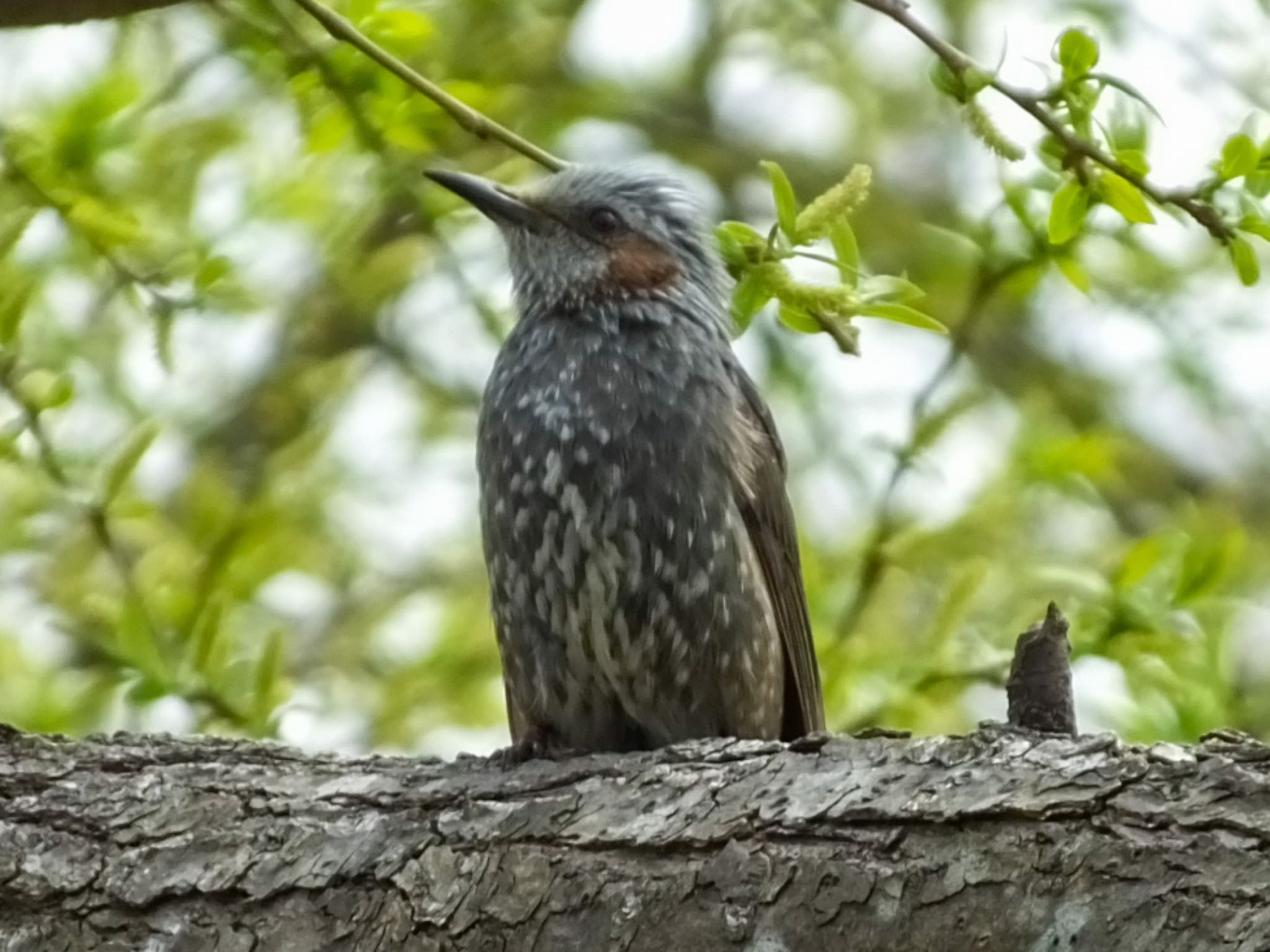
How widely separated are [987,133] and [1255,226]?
0.57m

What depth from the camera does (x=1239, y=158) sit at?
11.6ft

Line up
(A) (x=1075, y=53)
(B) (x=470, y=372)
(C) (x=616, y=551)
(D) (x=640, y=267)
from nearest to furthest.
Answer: (A) (x=1075, y=53), (C) (x=616, y=551), (D) (x=640, y=267), (B) (x=470, y=372)

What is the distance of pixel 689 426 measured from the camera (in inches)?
191

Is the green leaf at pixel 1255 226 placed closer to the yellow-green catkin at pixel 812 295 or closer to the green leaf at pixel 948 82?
the green leaf at pixel 948 82

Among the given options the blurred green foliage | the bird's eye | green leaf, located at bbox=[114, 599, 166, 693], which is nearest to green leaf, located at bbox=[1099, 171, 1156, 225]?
the blurred green foliage

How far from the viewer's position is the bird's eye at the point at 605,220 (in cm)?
548

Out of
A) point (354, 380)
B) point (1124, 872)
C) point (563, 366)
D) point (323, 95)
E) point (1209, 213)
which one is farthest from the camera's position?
point (354, 380)

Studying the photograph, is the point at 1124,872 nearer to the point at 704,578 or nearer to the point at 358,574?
the point at 704,578

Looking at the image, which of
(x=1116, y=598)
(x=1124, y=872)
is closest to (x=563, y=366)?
(x=1116, y=598)

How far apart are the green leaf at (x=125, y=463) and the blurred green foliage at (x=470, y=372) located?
10 mm

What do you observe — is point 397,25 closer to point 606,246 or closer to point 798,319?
point 798,319

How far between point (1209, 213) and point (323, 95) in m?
2.24

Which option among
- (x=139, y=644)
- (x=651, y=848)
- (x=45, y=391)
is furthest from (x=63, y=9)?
(x=651, y=848)

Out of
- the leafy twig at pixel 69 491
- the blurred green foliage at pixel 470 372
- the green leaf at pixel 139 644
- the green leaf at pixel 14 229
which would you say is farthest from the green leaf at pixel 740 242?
the green leaf at pixel 139 644
